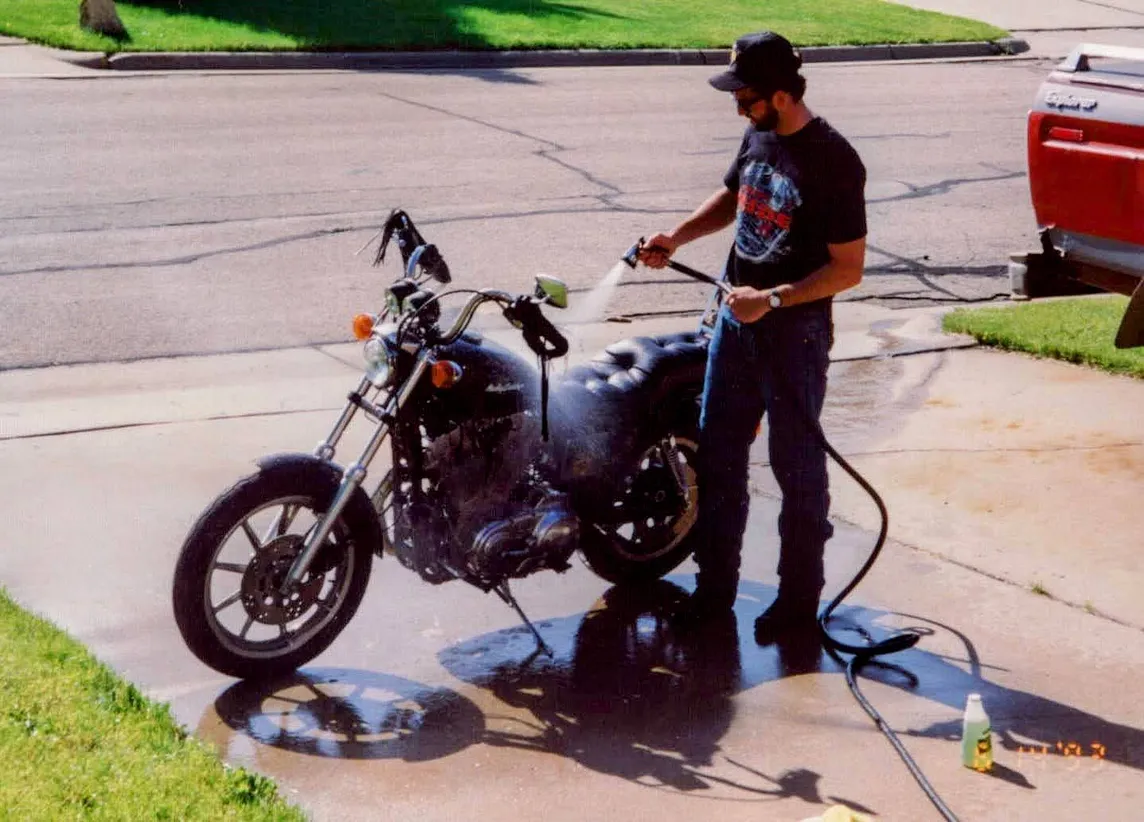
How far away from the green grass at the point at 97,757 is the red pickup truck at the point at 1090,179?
167 inches

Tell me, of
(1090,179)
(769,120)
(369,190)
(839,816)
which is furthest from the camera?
(369,190)

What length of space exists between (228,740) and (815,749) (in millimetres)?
1700

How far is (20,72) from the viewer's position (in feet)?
58.7

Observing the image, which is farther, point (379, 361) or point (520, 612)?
point (520, 612)

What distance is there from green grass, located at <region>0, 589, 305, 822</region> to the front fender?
777 millimetres

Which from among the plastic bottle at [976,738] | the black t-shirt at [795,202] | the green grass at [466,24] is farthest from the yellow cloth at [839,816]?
the green grass at [466,24]

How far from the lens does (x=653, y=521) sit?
635 cm

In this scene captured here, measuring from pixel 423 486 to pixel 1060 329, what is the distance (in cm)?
495

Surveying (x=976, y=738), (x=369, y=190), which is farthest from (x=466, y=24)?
(x=976, y=738)

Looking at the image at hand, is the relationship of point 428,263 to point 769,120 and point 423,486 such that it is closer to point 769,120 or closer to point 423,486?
point 423,486

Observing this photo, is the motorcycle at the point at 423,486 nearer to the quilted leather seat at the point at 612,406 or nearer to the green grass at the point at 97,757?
the quilted leather seat at the point at 612,406

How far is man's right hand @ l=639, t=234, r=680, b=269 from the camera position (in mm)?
5828

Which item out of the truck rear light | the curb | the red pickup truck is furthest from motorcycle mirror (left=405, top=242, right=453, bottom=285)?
the curb

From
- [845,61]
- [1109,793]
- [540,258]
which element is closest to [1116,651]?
[1109,793]
